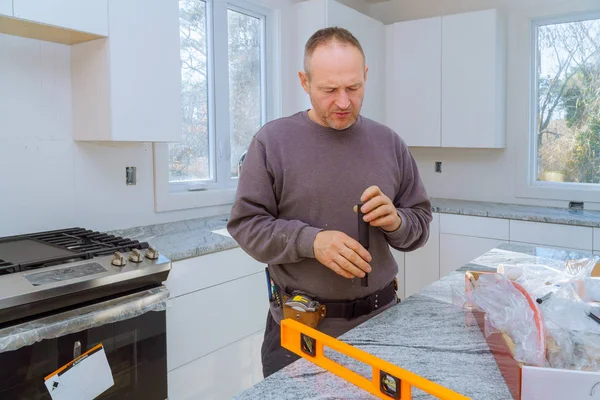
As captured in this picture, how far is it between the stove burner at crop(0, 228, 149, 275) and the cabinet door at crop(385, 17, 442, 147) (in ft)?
7.81

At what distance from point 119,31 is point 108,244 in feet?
2.79

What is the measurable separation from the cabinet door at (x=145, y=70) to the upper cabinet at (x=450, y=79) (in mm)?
1970

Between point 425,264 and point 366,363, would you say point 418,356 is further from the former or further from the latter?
point 425,264

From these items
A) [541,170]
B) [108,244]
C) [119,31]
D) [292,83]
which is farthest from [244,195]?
[541,170]

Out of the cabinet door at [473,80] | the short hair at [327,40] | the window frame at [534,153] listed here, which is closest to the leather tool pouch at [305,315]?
the short hair at [327,40]

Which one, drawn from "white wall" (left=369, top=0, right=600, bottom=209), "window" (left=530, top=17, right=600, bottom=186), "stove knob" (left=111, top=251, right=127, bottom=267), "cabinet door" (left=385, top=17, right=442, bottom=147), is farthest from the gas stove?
"window" (left=530, top=17, right=600, bottom=186)

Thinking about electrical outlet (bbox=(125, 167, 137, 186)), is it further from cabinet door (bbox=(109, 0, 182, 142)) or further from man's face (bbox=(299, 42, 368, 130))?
man's face (bbox=(299, 42, 368, 130))

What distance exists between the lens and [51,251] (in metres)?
1.66

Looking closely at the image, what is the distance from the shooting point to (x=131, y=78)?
1969mm

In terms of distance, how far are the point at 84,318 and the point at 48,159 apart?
2.83 feet

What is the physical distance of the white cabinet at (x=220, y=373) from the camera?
6.43 feet

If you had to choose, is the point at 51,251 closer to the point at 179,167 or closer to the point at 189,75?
the point at 179,167

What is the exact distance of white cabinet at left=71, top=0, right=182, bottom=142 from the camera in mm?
1917

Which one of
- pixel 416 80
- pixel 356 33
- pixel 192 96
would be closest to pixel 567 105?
pixel 416 80
